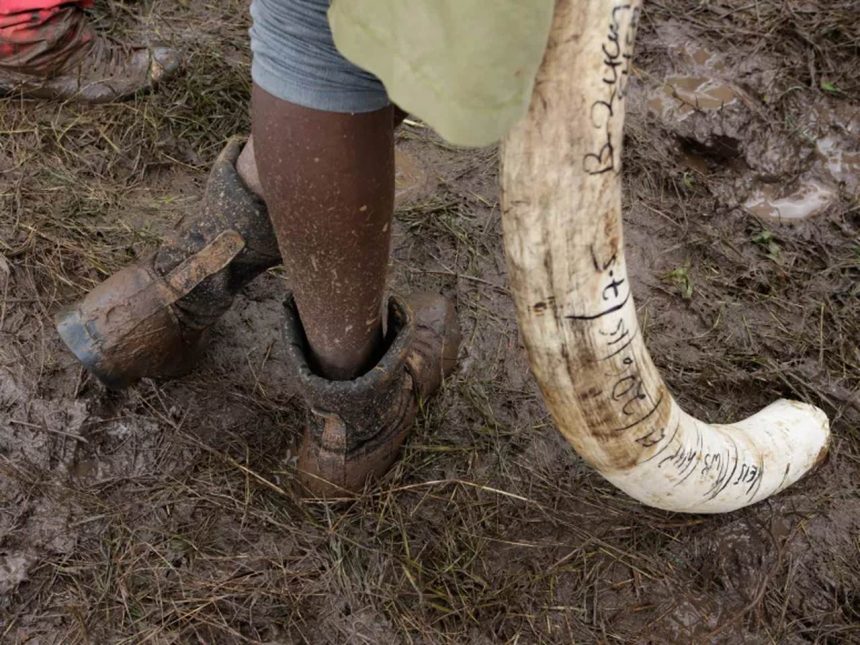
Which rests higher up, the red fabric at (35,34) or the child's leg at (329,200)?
the child's leg at (329,200)

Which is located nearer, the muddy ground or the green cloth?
the green cloth

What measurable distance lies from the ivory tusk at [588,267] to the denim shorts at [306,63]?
8.4 inches

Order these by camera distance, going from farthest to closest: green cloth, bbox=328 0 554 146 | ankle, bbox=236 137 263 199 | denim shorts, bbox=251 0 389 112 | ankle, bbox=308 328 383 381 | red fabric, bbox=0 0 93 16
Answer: red fabric, bbox=0 0 93 16 < ankle, bbox=236 137 263 199 < ankle, bbox=308 328 383 381 < denim shorts, bbox=251 0 389 112 < green cloth, bbox=328 0 554 146

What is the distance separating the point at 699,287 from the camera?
169cm

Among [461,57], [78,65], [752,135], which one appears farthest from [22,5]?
[752,135]

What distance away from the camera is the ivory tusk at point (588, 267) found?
63 centimetres

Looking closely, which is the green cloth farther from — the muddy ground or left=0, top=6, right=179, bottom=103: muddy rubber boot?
left=0, top=6, right=179, bottom=103: muddy rubber boot

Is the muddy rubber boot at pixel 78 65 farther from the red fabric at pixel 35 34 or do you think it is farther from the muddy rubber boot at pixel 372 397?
the muddy rubber boot at pixel 372 397

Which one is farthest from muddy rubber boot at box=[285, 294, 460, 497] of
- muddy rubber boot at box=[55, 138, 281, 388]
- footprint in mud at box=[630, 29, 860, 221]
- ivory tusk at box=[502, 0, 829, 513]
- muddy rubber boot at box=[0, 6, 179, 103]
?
muddy rubber boot at box=[0, 6, 179, 103]

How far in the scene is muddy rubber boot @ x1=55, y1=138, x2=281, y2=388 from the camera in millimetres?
1191

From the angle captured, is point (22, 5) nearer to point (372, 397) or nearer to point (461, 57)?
point (372, 397)

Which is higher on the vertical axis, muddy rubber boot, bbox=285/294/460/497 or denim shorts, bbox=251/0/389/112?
denim shorts, bbox=251/0/389/112

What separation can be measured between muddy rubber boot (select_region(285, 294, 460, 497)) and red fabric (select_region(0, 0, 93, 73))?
1.11 m

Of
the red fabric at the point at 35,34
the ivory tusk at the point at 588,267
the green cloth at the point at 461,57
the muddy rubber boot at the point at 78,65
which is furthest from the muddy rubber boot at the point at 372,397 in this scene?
the red fabric at the point at 35,34
